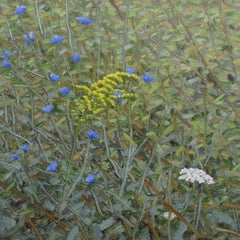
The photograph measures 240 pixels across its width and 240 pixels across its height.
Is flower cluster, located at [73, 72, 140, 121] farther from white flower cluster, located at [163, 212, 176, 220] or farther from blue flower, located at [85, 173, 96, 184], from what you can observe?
white flower cluster, located at [163, 212, 176, 220]

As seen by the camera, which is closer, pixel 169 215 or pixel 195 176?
pixel 195 176

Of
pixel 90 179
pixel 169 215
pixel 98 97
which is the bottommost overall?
pixel 169 215

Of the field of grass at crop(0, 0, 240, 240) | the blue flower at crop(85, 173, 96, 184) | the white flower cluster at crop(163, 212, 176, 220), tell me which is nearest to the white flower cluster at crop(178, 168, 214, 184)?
the field of grass at crop(0, 0, 240, 240)

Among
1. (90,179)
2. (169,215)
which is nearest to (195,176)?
(169,215)

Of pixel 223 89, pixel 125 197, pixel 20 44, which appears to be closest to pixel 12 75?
pixel 20 44

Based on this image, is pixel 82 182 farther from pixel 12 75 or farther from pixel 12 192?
pixel 12 75

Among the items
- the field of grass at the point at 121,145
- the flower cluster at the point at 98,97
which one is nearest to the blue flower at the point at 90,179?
the field of grass at the point at 121,145

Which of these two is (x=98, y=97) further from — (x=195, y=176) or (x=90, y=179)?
(x=195, y=176)

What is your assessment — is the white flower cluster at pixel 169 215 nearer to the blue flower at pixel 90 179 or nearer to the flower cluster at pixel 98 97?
the blue flower at pixel 90 179
